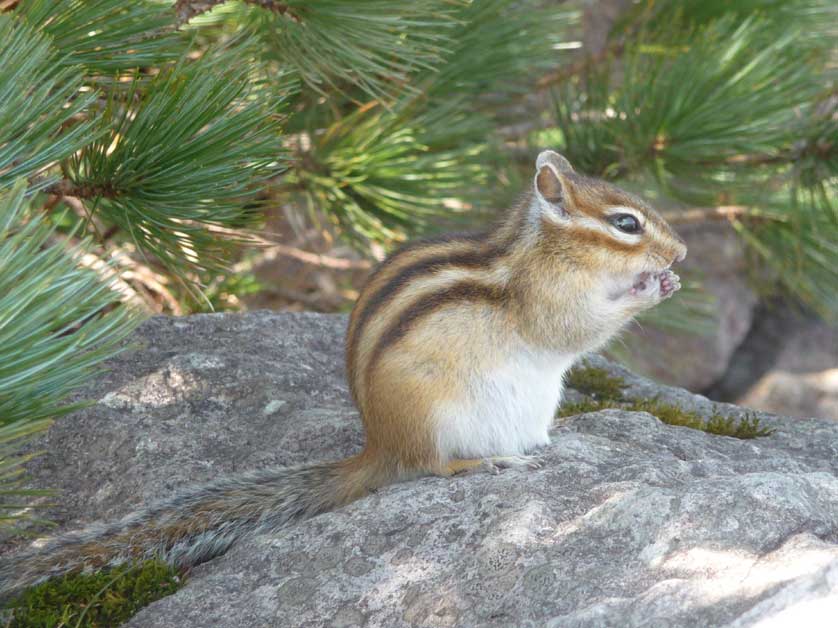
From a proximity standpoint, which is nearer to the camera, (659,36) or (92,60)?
(92,60)

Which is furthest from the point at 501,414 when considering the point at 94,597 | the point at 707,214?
the point at 707,214

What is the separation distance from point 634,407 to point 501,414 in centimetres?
79

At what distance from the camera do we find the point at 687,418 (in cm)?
345

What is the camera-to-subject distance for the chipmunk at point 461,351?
283 centimetres

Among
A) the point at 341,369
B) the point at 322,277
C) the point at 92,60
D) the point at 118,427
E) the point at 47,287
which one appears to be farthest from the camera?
the point at 322,277

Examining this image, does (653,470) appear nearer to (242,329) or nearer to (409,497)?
(409,497)

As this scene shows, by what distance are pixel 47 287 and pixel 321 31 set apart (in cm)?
187

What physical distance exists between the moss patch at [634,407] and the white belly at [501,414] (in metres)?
0.57

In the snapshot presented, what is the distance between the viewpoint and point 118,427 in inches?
130

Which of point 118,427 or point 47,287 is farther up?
point 47,287

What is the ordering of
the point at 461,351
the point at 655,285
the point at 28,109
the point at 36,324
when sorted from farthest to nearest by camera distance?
the point at 655,285, the point at 461,351, the point at 28,109, the point at 36,324

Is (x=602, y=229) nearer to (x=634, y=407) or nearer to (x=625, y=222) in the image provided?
(x=625, y=222)

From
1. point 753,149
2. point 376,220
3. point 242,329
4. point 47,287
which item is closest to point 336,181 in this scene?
point 376,220

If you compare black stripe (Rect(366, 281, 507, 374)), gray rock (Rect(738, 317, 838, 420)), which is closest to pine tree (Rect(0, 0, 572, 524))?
black stripe (Rect(366, 281, 507, 374))
